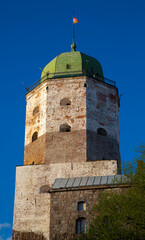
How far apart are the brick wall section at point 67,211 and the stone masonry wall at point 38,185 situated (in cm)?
192

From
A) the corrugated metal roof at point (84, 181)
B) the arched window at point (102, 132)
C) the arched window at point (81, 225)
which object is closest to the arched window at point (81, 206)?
the arched window at point (81, 225)

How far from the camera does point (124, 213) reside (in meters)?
23.5

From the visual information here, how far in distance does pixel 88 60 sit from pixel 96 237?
1744 centimetres

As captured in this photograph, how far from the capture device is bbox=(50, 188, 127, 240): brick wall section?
2755 centimetres

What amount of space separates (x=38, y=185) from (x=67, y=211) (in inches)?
171

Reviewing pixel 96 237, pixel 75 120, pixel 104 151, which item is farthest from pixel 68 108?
pixel 96 237

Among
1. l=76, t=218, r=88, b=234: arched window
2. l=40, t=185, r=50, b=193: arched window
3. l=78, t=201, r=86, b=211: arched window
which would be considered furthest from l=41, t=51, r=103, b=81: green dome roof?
l=76, t=218, r=88, b=234: arched window

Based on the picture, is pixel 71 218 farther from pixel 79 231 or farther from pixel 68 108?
pixel 68 108

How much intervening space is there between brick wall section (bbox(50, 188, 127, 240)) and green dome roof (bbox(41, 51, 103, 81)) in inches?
424

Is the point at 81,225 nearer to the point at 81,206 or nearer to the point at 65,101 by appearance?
the point at 81,206

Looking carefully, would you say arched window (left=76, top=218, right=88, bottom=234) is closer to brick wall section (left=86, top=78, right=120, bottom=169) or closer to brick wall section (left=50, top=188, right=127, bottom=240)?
brick wall section (left=50, top=188, right=127, bottom=240)

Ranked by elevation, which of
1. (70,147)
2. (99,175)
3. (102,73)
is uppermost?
(102,73)

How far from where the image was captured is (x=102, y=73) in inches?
1489

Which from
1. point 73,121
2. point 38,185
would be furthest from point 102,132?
point 38,185
